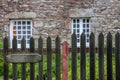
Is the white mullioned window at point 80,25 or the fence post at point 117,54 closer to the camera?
the fence post at point 117,54

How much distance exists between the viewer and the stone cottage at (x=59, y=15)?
13.2 meters

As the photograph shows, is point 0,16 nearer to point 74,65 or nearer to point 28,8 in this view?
point 28,8

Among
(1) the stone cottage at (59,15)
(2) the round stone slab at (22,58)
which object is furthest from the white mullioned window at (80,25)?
(2) the round stone slab at (22,58)

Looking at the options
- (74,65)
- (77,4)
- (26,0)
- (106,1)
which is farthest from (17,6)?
(74,65)

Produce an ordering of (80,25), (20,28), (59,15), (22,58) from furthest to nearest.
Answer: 1. (20,28)
2. (80,25)
3. (59,15)
4. (22,58)

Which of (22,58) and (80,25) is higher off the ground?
(80,25)

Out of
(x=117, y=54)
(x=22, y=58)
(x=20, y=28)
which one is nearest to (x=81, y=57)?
(x=117, y=54)

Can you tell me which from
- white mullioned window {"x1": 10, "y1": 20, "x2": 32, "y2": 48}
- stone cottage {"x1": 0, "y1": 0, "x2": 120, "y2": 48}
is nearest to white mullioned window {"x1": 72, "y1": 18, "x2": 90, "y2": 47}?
stone cottage {"x1": 0, "y1": 0, "x2": 120, "y2": 48}

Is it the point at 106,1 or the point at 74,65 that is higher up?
the point at 106,1

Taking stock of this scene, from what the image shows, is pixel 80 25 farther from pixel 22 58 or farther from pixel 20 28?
pixel 22 58

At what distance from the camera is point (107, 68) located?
22.5 ft

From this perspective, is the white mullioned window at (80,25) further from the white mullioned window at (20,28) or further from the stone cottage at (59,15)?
the white mullioned window at (20,28)

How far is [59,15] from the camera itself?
1329 centimetres

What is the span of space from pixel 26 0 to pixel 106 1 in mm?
2762
